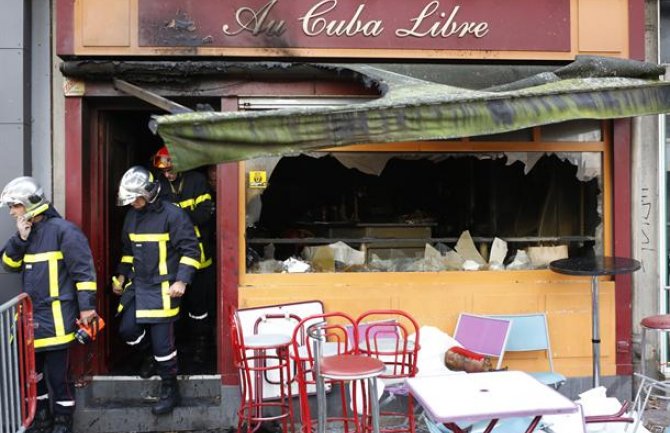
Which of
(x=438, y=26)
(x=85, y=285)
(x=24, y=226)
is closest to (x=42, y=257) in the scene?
(x=24, y=226)

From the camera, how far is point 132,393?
562 cm

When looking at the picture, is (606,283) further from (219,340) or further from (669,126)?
(219,340)

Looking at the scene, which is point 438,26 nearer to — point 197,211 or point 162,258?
point 197,211

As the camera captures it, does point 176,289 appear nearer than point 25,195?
No

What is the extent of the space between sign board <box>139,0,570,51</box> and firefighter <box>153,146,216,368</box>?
123cm

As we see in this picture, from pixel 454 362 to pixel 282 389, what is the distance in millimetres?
1498

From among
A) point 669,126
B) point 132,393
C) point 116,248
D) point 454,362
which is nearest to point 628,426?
point 454,362

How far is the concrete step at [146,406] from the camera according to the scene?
537cm

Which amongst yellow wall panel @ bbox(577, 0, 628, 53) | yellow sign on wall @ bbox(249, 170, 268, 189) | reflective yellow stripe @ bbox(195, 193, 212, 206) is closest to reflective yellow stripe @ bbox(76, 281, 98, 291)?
reflective yellow stripe @ bbox(195, 193, 212, 206)

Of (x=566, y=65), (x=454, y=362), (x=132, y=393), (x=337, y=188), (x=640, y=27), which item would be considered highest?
(x=640, y=27)

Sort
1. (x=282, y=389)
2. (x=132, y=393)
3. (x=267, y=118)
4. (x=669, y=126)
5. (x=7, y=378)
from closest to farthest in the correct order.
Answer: (x=267, y=118), (x=7, y=378), (x=282, y=389), (x=132, y=393), (x=669, y=126)

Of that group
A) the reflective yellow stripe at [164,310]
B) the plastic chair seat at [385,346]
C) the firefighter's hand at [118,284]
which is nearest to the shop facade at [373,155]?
the firefighter's hand at [118,284]

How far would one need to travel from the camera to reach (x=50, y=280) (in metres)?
4.96

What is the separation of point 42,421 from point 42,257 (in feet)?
4.48
